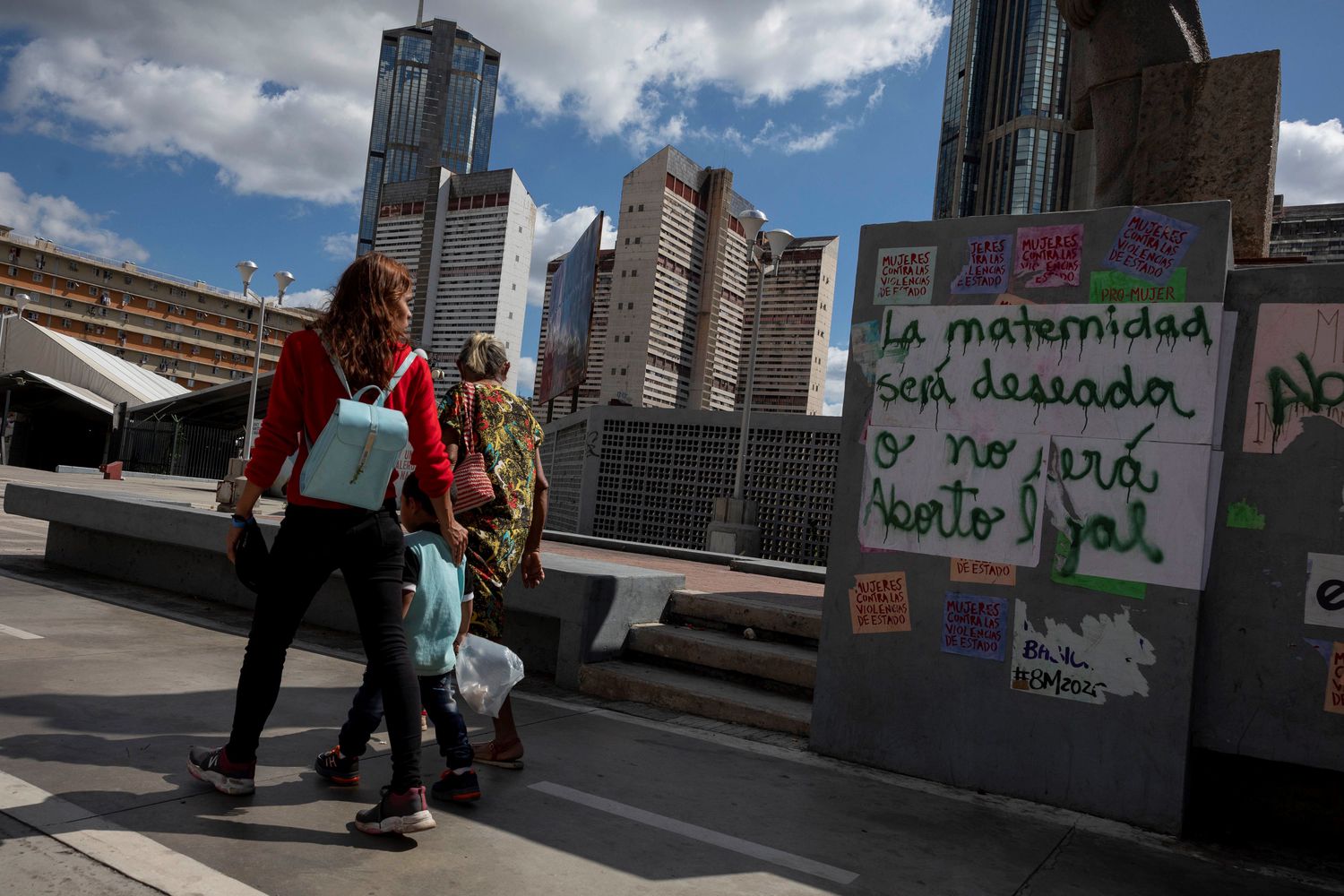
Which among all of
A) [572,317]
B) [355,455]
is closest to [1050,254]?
[355,455]

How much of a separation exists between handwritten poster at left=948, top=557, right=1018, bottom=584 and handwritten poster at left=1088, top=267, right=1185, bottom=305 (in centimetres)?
114

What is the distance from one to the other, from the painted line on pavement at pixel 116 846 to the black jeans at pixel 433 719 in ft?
2.39

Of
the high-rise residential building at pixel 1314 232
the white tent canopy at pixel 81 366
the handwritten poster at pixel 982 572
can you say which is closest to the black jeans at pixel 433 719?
the handwritten poster at pixel 982 572

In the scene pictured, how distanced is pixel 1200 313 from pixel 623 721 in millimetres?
3007

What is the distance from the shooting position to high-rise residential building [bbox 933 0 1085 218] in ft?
334

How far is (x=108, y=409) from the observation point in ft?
117

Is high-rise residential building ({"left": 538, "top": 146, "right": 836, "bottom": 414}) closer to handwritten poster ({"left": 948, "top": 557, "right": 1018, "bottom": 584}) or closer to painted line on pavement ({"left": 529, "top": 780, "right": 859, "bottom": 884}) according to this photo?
handwritten poster ({"left": 948, "top": 557, "right": 1018, "bottom": 584})

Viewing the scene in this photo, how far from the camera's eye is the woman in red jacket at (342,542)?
270 centimetres

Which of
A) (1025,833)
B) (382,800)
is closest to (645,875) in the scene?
(382,800)

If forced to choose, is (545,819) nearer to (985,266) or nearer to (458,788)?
(458,788)

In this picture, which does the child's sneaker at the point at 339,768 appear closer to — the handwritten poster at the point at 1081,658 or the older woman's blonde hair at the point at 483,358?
the older woman's blonde hair at the point at 483,358

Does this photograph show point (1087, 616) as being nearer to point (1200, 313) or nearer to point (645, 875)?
point (1200, 313)

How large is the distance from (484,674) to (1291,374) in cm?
317

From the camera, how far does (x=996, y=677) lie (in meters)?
3.70
